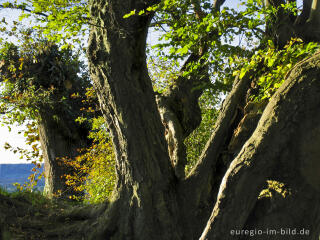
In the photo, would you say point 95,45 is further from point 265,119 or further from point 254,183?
point 254,183

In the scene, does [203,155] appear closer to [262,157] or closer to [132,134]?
[132,134]

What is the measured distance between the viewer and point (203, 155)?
5.59 meters

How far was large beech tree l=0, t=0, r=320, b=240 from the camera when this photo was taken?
380cm

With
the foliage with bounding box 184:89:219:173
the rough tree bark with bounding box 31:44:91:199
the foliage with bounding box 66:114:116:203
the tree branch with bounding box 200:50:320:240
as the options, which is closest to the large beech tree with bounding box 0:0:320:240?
the tree branch with bounding box 200:50:320:240

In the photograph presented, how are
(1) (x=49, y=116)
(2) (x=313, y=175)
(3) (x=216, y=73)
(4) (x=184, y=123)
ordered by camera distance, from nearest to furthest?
(2) (x=313, y=175), (4) (x=184, y=123), (3) (x=216, y=73), (1) (x=49, y=116)

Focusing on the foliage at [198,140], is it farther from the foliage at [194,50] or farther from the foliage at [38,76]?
the foliage at [38,76]

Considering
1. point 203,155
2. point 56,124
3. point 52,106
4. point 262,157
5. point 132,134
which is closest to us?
point 262,157

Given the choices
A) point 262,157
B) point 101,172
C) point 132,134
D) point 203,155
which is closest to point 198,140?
point 101,172

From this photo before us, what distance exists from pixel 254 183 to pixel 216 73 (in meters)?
4.70

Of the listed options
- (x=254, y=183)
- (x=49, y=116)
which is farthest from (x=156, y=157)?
(x=49, y=116)

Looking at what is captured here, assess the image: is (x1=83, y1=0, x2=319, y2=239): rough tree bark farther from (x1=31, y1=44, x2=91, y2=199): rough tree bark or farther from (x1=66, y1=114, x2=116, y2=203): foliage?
(x1=31, y1=44, x2=91, y2=199): rough tree bark

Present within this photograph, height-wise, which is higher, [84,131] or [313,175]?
[84,131]

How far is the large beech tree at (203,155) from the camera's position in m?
3.80

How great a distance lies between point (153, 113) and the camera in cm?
510
